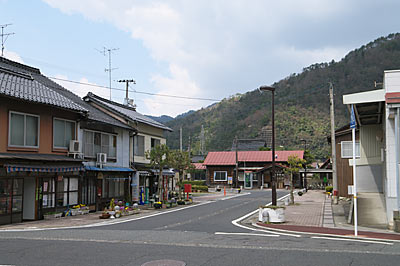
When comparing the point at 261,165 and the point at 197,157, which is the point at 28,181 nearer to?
the point at 261,165

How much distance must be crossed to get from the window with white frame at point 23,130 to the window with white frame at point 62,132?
4.74 feet

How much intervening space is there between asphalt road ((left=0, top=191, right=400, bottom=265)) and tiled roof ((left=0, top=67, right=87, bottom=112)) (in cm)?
692

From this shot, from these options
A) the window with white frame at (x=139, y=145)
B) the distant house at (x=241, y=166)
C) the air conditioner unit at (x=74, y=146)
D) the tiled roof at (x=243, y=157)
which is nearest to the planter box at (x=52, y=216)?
the air conditioner unit at (x=74, y=146)

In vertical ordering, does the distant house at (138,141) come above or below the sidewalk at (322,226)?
above

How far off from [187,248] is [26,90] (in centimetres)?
1345

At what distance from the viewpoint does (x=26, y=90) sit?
20.5 metres

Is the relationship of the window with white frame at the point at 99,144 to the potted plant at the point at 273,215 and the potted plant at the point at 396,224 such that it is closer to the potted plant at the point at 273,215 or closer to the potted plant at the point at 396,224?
the potted plant at the point at 273,215

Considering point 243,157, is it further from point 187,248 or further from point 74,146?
point 187,248

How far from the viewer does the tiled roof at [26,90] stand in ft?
62.7

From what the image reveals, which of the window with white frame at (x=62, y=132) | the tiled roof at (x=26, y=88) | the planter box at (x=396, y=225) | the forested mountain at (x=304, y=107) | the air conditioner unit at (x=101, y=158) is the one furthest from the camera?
the forested mountain at (x=304, y=107)

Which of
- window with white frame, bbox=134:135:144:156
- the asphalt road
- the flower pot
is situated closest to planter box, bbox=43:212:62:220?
the asphalt road

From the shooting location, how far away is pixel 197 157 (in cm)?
8988

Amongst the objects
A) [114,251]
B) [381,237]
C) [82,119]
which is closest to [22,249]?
[114,251]

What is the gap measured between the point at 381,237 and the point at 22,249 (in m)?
11.6
